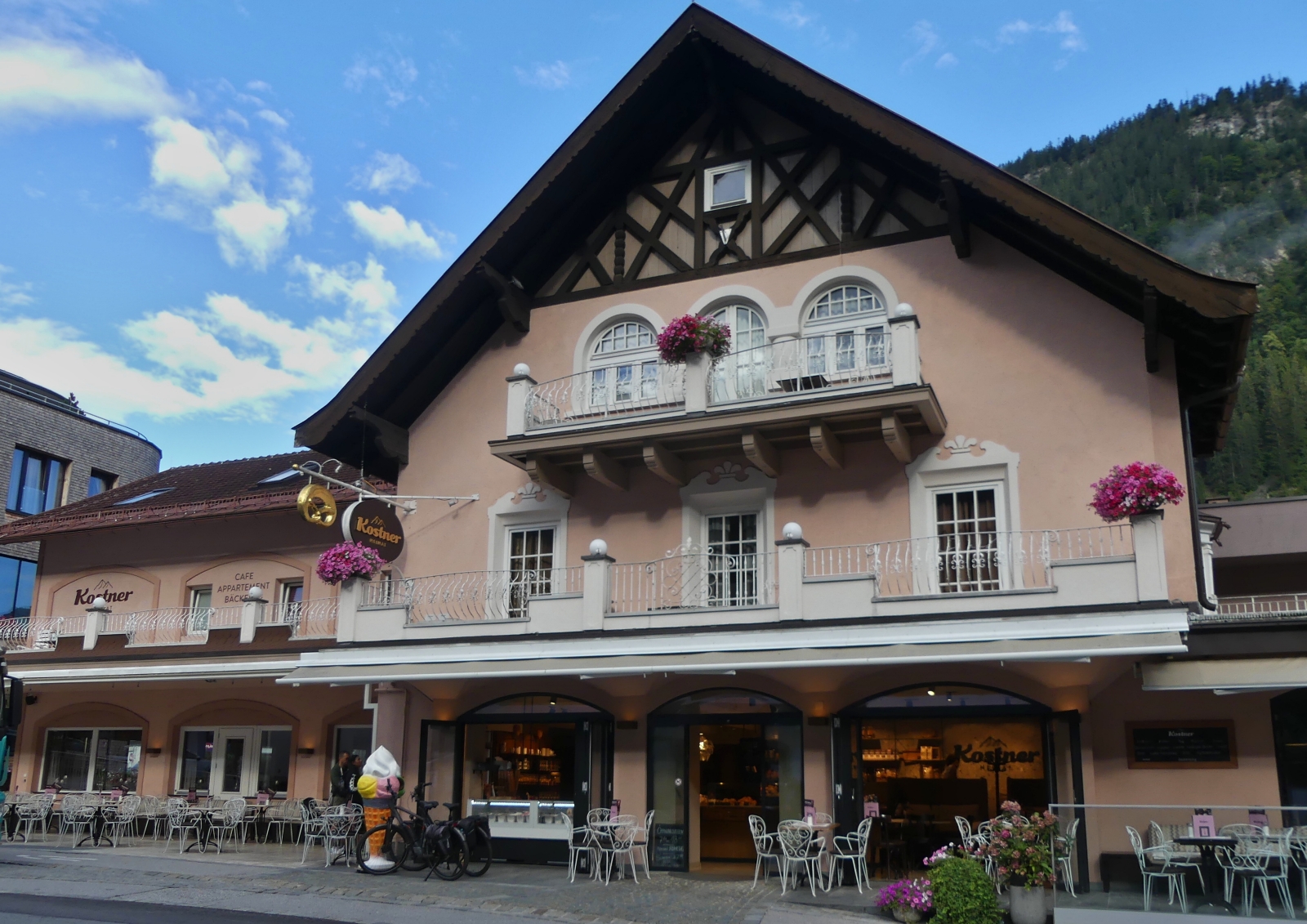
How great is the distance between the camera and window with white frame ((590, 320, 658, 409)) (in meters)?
16.8

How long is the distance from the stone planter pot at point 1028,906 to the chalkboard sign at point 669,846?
497 centimetres

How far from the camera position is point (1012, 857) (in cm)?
1165

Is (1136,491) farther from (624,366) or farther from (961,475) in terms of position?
(624,366)

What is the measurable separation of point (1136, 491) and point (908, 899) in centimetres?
490

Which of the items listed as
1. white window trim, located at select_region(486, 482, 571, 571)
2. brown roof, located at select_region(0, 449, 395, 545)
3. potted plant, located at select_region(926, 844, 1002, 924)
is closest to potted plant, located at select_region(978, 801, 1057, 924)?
potted plant, located at select_region(926, 844, 1002, 924)

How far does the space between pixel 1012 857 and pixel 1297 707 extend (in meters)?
4.22

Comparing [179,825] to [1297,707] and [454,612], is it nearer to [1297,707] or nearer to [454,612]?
[454,612]

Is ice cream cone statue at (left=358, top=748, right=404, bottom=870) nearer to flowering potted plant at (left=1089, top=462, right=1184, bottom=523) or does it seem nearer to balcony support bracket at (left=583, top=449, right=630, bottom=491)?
balcony support bracket at (left=583, top=449, right=630, bottom=491)

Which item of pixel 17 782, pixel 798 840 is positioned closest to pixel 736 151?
pixel 798 840

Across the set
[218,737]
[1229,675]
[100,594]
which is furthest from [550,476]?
[100,594]

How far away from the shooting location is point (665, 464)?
15.9m

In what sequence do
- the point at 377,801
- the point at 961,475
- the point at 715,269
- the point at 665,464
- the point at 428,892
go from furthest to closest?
1. the point at 715,269
2. the point at 665,464
3. the point at 377,801
4. the point at 961,475
5. the point at 428,892

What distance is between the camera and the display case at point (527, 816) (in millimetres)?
16141

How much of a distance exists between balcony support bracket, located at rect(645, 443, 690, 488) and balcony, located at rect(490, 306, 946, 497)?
2 cm
